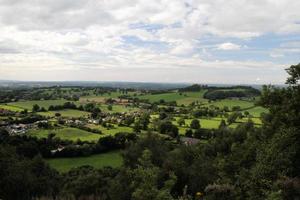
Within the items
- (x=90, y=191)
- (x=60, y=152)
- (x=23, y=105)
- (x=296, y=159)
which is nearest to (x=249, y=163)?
(x=296, y=159)

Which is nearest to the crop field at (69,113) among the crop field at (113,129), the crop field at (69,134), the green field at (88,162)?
the crop field at (113,129)

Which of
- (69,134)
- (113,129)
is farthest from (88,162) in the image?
(113,129)

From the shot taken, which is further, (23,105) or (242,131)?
(23,105)

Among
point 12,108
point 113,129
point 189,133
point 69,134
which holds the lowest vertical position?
point 69,134

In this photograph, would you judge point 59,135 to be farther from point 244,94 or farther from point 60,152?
point 244,94

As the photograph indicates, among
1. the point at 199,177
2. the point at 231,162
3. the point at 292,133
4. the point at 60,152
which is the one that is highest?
the point at 292,133

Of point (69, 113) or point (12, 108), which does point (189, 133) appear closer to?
point (69, 113)
